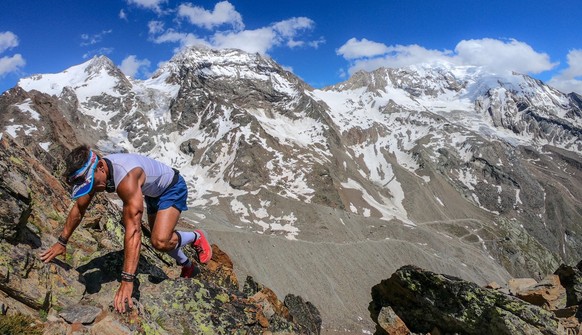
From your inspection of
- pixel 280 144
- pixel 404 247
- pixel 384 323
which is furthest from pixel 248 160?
pixel 384 323

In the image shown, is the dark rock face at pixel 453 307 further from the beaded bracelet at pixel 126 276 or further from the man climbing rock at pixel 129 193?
the beaded bracelet at pixel 126 276

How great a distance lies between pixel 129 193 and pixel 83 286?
2.33 meters

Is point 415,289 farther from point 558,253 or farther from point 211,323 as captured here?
point 558,253

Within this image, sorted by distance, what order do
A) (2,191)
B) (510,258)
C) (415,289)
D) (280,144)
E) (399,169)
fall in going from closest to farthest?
1. (2,191)
2. (415,289)
3. (510,258)
4. (280,144)
5. (399,169)

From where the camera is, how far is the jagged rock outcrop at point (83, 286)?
255 inches

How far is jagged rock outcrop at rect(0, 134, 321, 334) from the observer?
6.49 metres

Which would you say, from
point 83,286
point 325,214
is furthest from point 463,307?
point 325,214

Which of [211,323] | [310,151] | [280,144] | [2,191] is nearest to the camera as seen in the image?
[2,191]

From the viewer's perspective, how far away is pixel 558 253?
17612cm

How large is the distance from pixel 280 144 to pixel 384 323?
15914cm

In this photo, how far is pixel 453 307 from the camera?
11.8m

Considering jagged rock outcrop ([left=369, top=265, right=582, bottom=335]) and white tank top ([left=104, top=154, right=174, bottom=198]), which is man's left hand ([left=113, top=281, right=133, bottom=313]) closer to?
white tank top ([left=104, top=154, right=174, bottom=198])

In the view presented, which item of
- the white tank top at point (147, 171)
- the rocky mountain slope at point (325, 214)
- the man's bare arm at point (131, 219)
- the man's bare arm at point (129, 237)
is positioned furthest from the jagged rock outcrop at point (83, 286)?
the rocky mountain slope at point (325, 214)

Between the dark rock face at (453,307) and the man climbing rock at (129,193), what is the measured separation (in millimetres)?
8216
